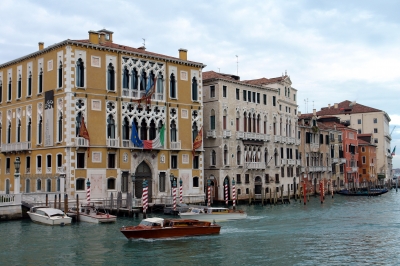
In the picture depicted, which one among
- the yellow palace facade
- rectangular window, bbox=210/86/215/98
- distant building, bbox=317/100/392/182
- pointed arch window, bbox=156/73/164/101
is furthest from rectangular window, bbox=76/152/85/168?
distant building, bbox=317/100/392/182

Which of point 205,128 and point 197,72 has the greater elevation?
point 197,72

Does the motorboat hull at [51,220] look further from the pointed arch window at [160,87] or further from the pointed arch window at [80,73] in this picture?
the pointed arch window at [160,87]

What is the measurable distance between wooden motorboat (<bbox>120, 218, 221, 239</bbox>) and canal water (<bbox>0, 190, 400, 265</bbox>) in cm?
32

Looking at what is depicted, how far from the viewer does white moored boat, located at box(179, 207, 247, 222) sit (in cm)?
3095

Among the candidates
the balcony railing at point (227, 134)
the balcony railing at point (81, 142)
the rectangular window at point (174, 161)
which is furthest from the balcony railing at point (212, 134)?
the balcony railing at point (81, 142)

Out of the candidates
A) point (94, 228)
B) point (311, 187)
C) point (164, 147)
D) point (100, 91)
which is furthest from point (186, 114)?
point (311, 187)

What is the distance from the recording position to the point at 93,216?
2933 cm

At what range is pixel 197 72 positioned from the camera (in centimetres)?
4125

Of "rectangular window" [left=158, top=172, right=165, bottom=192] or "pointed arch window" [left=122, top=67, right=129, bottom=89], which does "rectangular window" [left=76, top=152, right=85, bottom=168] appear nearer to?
"pointed arch window" [left=122, top=67, right=129, bottom=89]

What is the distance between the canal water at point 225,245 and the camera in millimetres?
19828

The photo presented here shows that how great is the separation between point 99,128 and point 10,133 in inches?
300

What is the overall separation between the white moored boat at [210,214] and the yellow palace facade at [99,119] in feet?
17.1

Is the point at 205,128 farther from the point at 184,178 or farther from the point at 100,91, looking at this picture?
the point at 100,91

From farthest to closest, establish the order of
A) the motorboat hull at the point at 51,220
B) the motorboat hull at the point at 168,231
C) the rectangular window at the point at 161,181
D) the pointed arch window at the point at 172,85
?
the pointed arch window at the point at 172,85
the rectangular window at the point at 161,181
the motorboat hull at the point at 51,220
the motorboat hull at the point at 168,231
